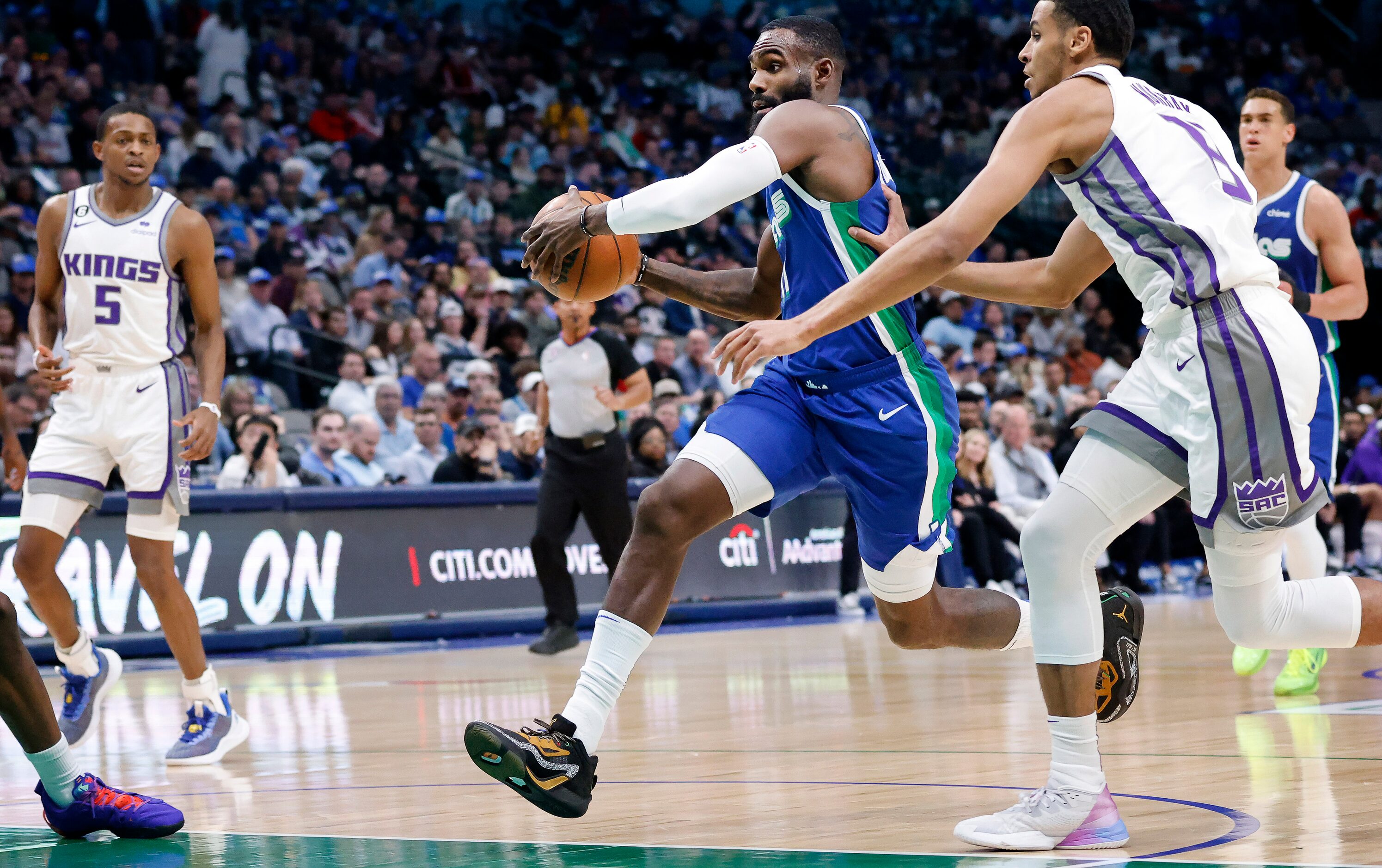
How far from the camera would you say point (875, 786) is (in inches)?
189

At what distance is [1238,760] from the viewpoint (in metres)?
5.02

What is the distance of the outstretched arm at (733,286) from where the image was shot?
498 centimetres

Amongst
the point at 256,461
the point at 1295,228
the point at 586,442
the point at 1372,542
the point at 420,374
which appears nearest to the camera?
the point at 1295,228

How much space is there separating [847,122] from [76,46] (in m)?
14.2

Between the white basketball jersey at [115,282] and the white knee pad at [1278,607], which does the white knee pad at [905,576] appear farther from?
the white basketball jersey at [115,282]

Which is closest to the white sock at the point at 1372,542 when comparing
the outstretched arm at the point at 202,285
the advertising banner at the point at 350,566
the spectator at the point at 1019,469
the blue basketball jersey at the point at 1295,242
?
the spectator at the point at 1019,469

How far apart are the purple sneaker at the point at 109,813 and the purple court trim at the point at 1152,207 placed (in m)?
2.77

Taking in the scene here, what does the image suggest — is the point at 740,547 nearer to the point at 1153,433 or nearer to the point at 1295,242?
the point at 1295,242

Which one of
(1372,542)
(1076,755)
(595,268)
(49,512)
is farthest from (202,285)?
(1372,542)

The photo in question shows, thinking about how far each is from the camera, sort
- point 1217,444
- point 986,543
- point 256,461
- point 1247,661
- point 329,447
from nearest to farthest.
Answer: point 1217,444 < point 1247,661 < point 256,461 < point 329,447 < point 986,543

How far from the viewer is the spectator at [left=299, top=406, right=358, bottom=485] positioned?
463 inches

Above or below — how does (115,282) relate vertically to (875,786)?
above

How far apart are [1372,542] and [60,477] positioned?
13305 mm

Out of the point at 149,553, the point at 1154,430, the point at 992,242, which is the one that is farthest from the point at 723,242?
the point at 1154,430
